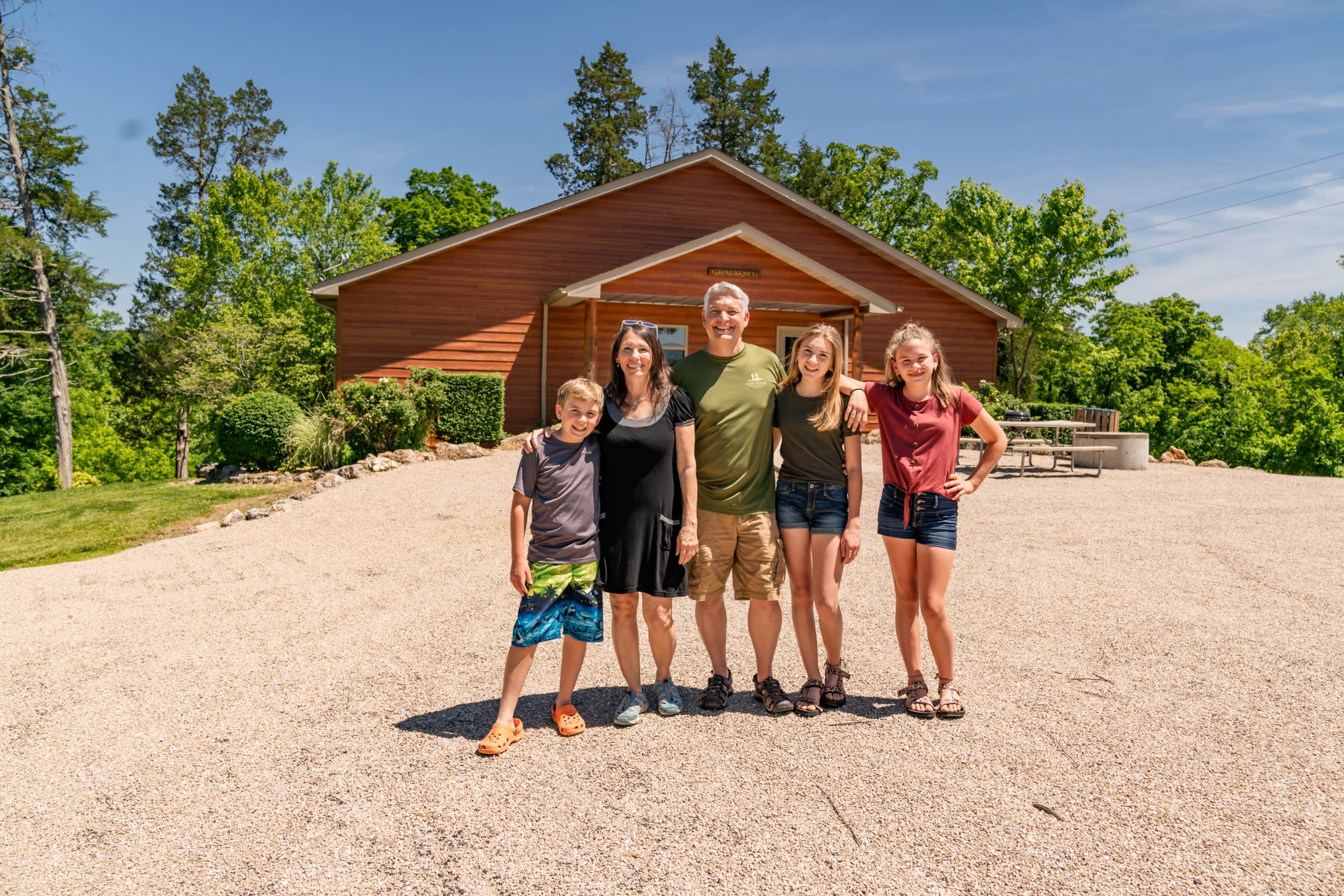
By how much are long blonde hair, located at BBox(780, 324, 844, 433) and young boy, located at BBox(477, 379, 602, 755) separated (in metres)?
0.97

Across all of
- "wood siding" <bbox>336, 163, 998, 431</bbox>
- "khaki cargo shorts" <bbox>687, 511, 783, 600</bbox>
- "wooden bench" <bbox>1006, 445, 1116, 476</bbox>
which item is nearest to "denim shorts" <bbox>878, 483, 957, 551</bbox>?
"khaki cargo shorts" <bbox>687, 511, 783, 600</bbox>

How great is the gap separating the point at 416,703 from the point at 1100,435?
13.9 m

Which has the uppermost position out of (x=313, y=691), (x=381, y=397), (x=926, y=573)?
(x=381, y=397)

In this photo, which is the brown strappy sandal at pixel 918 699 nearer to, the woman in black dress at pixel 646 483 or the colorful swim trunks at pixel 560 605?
the woman in black dress at pixel 646 483

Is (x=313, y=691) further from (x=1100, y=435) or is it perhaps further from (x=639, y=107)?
(x=639, y=107)

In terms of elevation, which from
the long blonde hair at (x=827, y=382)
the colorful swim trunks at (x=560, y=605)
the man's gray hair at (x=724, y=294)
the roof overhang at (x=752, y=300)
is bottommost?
the colorful swim trunks at (x=560, y=605)

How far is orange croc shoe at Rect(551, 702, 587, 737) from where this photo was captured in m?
3.64

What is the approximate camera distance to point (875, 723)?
3764 mm

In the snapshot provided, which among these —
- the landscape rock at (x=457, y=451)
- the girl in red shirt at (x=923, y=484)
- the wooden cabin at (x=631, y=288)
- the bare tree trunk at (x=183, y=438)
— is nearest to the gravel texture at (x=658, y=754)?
the girl in red shirt at (x=923, y=484)

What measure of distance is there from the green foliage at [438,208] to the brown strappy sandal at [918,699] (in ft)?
133

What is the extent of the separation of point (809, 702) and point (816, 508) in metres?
0.97

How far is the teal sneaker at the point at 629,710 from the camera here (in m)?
3.74

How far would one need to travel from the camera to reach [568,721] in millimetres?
3678

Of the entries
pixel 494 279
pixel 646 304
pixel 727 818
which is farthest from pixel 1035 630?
pixel 494 279
